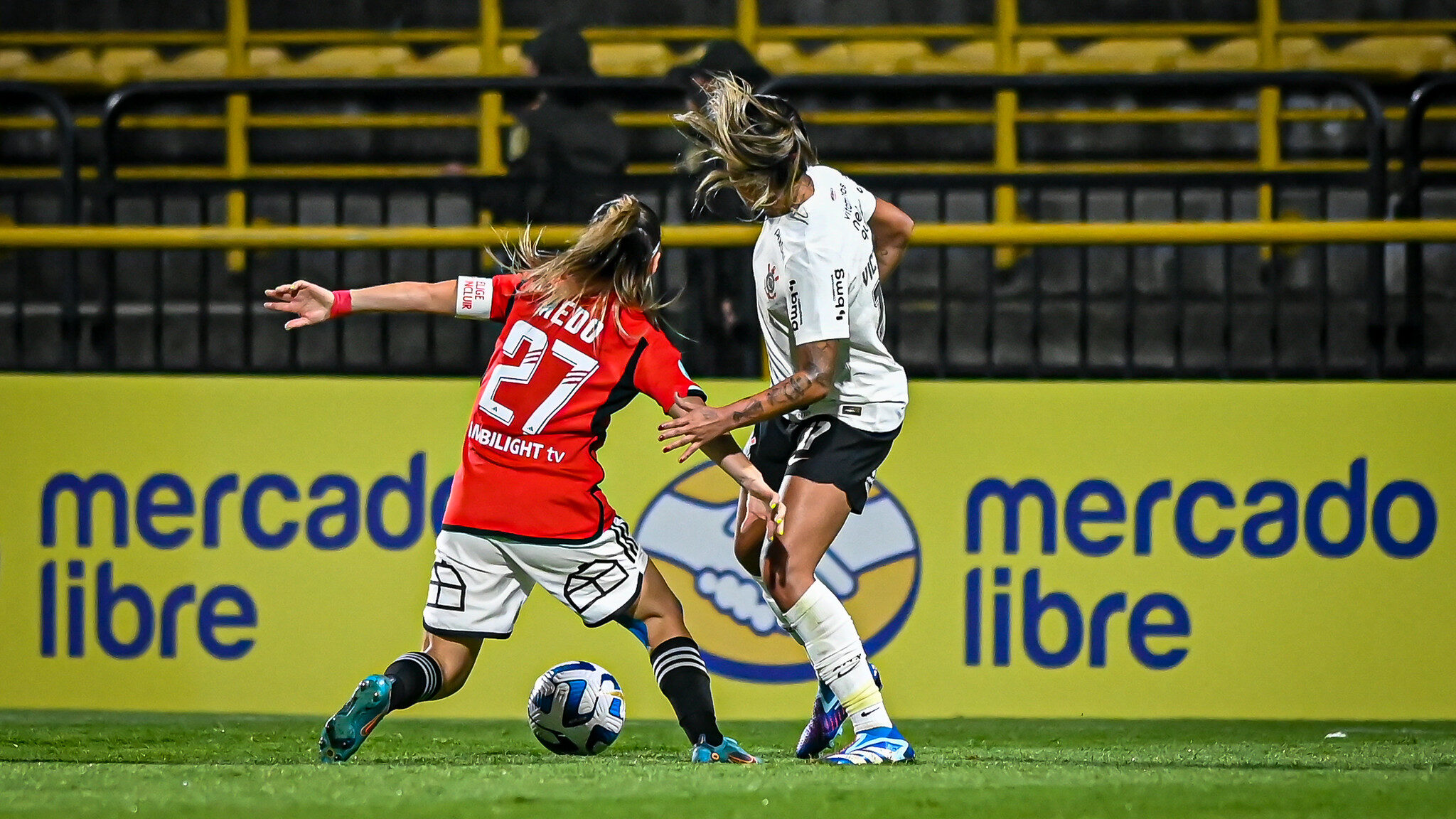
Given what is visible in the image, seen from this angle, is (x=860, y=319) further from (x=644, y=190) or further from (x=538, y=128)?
(x=538, y=128)

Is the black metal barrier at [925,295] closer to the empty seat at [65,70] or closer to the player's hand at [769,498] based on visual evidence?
the player's hand at [769,498]

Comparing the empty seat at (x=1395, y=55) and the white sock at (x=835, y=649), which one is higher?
the empty seat at (x=1395, y=55)

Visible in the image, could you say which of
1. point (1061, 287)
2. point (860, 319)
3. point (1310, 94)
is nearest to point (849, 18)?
point (1310, 94)

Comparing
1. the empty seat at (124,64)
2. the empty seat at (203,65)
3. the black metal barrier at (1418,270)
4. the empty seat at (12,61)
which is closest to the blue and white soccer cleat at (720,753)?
the black metal barrier at (1418,270)

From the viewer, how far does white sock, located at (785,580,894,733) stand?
16.3 feet

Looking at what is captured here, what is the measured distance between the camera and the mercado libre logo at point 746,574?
251 inches

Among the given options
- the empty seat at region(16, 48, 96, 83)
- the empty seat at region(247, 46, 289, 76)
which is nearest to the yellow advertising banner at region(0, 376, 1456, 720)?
the empty seat at region(16, 48, 96, 83)

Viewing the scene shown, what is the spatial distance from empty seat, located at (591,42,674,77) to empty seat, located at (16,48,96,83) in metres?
3.48

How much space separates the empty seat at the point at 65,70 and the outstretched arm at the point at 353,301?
7.75 m

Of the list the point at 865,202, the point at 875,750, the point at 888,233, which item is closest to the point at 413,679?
the point at 875,750

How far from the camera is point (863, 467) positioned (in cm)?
514

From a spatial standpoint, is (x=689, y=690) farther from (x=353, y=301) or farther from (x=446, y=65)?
(x=446, y=65)

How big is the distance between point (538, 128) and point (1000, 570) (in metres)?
→ 3.25

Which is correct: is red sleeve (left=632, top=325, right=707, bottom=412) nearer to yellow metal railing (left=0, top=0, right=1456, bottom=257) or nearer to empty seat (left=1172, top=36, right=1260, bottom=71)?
yellow metal railing (left=0, top=0, right=1456, bottom=257)
